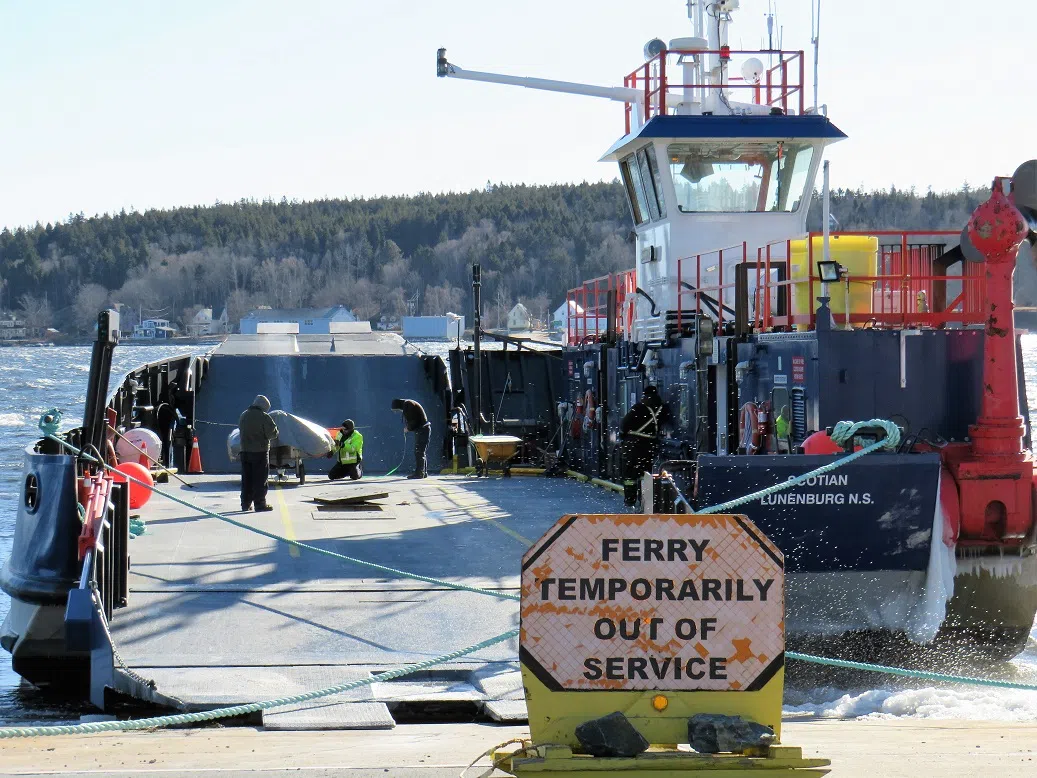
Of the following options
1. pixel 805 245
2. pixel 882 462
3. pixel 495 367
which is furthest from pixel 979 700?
pixel 495 367

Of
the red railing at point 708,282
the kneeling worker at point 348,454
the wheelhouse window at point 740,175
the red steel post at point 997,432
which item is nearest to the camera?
the red steel post at point 997,432

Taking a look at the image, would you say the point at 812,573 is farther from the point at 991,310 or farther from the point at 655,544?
the point at 655,544

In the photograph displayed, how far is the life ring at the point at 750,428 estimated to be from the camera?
1439 cm

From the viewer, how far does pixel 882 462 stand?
10.0 meters

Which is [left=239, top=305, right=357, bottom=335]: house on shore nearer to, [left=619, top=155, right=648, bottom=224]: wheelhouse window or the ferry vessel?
[left=619, top=155, right=648, bottom=224]: wheelhouse window

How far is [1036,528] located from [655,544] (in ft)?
20.0

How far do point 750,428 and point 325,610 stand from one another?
19.7ft

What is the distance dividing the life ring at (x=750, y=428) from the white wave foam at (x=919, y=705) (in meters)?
4.86

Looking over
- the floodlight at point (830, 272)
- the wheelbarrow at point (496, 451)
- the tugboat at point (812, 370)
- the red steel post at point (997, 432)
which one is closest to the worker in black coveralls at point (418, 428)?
the wheelbarrow at point (496, 451)

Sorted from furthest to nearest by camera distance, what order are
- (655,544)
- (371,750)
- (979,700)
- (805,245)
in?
(805,245) → (979,700) → (371,750) → (655,544)

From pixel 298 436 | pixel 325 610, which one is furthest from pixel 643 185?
pixel 325 610

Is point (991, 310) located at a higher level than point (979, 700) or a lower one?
higher

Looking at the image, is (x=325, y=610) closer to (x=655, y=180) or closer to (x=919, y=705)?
(x=919, y=705)

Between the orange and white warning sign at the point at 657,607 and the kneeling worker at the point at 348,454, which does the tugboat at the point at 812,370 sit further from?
the kneeling worker at the point at 348,454
